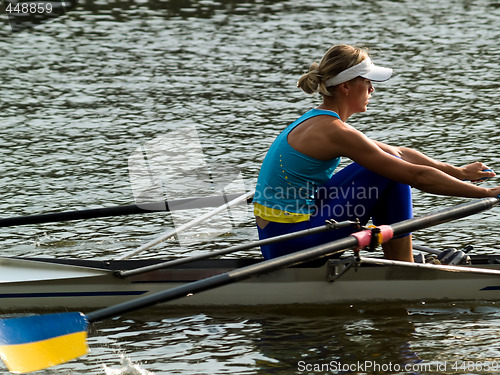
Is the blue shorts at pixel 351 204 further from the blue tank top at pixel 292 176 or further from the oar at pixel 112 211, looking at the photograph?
the oar at pixel 112 211

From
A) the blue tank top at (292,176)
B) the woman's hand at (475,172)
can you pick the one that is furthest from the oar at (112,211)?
the woman's hand at (475,172)

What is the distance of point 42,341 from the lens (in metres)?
5.67

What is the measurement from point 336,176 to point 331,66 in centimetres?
77

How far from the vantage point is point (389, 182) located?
6.43 meters

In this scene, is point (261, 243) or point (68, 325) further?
point (261, 243)

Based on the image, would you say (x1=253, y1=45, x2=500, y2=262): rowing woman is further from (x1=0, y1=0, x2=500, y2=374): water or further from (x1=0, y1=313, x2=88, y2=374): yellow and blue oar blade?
(x1=0, y1=313, x2=88, y2=374): yellow and blue oar blade

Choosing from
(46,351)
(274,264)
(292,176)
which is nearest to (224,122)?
(292,176)

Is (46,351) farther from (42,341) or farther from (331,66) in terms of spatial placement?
(331,66)

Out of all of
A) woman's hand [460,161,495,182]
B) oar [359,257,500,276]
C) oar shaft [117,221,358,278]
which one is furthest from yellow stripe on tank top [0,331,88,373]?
woman's hand [460,161,495,182]

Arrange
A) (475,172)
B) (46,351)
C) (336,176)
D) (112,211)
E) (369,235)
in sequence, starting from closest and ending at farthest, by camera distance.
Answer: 1. (46,351)
2. (369,235)
3. (336,176)
4. (475,172)
5. (112,211)

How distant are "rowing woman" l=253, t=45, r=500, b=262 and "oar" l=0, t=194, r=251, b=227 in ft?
4.11

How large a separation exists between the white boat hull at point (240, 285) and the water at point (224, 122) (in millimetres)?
131

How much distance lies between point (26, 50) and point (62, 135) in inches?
Result: 217

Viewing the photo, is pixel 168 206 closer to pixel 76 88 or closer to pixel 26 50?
pixel 76 88
